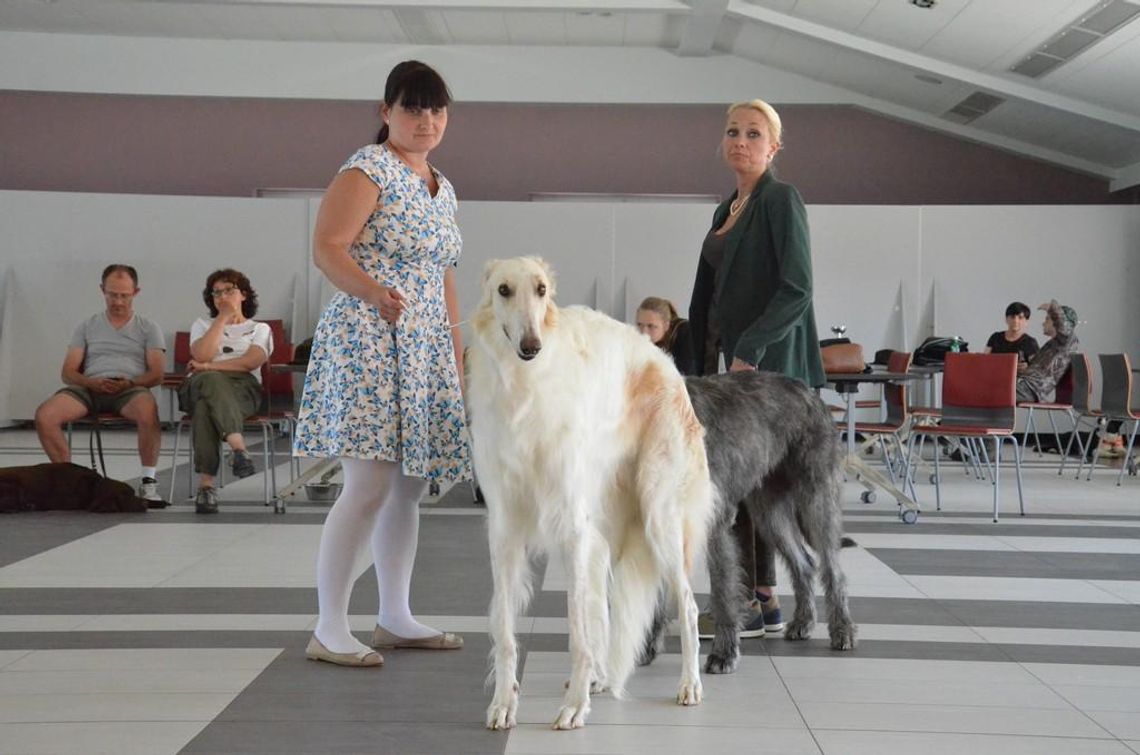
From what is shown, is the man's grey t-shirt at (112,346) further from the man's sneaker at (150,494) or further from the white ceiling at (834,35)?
the white ceiling at (834,35)

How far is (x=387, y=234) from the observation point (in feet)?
10.3

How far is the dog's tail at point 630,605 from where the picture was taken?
2875mm

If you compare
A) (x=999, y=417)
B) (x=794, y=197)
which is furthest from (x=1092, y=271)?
(x=794, y=197)

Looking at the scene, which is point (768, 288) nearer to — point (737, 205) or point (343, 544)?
point (737, 205)

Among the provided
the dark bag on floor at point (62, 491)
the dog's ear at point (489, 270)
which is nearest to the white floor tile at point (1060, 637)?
the dog's ear at point (489, 270)

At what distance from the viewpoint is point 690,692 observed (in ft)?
9.25

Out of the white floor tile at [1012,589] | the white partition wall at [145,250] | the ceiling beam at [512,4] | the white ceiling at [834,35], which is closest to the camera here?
the white floor tile at [1012,589]

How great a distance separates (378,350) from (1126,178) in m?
12.8

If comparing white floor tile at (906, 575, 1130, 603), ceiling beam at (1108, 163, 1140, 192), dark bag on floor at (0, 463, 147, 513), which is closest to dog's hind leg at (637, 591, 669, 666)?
white floor tile at (906, 575, 1130, 603)

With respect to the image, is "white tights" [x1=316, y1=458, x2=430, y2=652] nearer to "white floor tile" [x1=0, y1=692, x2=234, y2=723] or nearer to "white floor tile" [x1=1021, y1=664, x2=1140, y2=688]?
"white floor tile" [x1=0, y1=692, x2=234, y2=723]

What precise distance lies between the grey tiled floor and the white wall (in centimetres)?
733

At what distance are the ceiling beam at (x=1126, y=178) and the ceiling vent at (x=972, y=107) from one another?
1.79 metres

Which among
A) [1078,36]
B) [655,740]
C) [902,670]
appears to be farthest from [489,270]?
[1078,36]

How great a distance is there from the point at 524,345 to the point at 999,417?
4.94m
